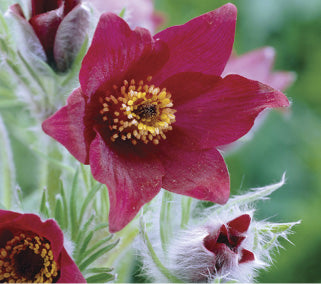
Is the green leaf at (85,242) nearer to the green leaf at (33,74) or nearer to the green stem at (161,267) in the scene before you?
the green stem at (161,267)

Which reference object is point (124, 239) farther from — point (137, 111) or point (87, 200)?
point (137, 111)

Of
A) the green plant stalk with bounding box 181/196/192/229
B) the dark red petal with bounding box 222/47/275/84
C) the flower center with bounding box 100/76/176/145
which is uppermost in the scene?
the flower center with bounding box 100/76/176/145

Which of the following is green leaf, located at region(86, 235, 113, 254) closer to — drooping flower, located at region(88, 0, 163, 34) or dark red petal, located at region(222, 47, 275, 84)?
drooping flower, located at region(88, 0, 163, 34)

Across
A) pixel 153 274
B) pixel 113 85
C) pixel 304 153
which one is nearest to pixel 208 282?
pixel 153 274

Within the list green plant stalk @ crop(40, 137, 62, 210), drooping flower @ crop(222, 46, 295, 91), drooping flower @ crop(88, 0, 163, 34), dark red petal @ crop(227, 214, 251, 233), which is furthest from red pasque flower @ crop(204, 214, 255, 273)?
drooping flower @ crop(222, 46, 295, 91)

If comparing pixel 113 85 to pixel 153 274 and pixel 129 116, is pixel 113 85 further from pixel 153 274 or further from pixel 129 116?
pixel 153 274
